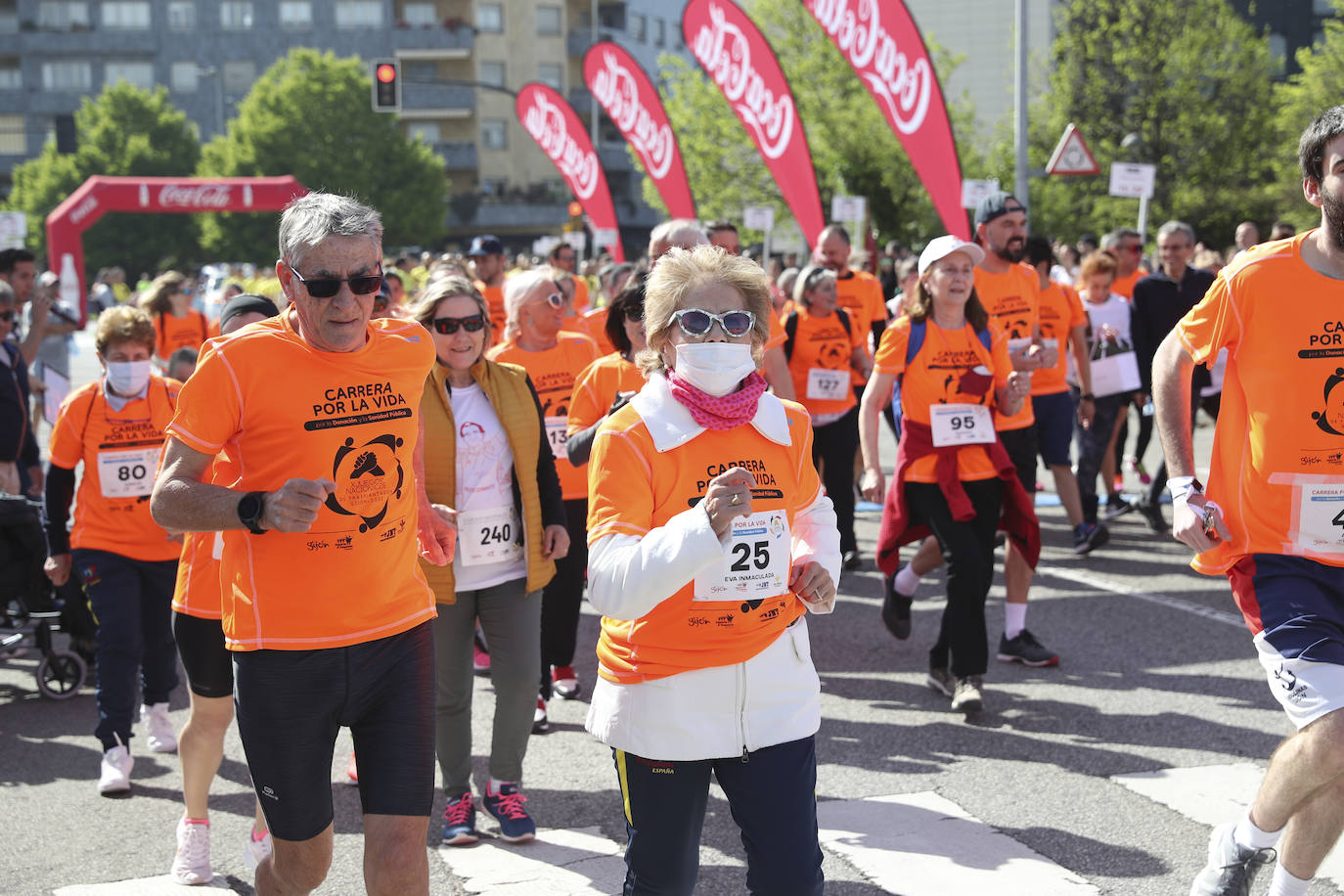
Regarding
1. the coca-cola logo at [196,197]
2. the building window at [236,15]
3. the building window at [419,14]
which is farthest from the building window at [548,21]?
the coca-cola logo at [196,197]

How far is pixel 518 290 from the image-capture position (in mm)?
6305

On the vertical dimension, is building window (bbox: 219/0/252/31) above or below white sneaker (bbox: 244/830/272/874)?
above

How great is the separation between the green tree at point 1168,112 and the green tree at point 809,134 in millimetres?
3696

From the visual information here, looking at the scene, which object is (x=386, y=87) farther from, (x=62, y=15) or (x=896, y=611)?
(x=62, y=15)

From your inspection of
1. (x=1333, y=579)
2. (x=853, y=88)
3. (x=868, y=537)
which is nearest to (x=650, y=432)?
(x=1333, y=579)

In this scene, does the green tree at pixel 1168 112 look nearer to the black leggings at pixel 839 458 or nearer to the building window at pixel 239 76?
the black leggings at pixel 839 458

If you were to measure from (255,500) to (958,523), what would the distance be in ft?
12.4

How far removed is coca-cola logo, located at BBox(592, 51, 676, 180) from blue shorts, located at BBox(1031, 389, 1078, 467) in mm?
10602

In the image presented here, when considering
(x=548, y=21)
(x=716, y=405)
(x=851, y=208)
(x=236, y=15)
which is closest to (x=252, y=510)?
(x=716, y=405)

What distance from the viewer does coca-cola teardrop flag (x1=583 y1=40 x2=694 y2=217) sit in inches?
755

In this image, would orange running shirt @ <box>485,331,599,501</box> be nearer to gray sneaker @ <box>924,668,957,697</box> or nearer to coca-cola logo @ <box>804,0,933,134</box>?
gray sneaker @ <box>924,668,957,697</box>

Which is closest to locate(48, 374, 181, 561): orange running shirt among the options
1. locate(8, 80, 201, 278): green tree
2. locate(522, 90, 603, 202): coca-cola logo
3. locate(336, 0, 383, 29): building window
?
locate(522, 90, 603, 202): coca-cola logo

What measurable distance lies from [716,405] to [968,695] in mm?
3373

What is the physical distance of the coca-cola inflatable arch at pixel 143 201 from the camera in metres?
29.2
